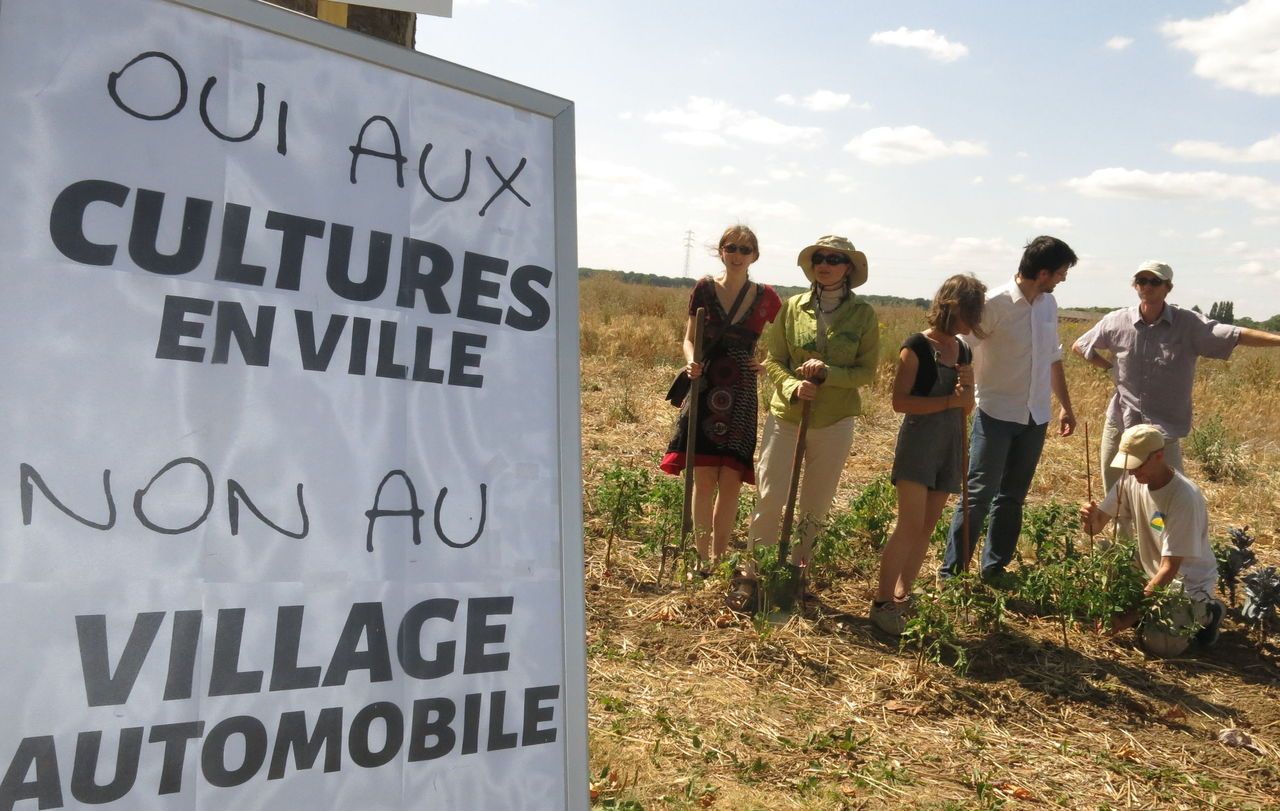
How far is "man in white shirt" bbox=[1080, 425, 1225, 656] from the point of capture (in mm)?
4785

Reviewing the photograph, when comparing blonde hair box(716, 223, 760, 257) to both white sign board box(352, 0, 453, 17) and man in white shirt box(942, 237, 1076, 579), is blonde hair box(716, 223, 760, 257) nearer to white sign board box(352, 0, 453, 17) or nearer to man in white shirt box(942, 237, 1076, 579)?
man in white shirt box(942, 237, 1076, 579)

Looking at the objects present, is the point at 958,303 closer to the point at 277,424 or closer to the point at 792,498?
the point at 792,498

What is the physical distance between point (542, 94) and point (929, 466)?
11.2ft

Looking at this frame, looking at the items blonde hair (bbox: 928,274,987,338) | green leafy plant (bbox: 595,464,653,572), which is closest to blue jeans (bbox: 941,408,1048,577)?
blonde hair (bbox: 928,274,987,338)

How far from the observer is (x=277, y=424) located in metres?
1.46

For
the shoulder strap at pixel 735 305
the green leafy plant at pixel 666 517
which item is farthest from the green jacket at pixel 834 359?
the green leafy plant at pixel 666 517

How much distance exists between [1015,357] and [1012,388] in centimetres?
16

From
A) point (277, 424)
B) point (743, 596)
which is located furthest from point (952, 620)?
point (277, 424)

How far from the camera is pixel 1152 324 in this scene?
552 centimetres

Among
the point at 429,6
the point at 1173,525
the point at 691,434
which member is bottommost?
the point at 1173,525

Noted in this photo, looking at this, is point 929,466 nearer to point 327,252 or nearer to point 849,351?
point 849,351

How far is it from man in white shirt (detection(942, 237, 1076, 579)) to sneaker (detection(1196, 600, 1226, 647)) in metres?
0.94

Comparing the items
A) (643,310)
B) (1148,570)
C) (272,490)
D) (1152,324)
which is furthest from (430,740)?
(643,310)

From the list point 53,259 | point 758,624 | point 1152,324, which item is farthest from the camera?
point 1152,324
